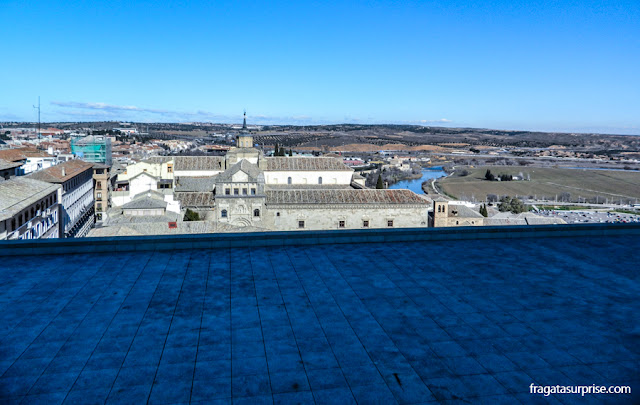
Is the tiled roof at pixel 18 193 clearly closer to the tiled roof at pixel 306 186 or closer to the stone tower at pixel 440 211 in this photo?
the tiled roof at pixel 306 186

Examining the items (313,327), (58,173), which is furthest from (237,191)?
(313,327)

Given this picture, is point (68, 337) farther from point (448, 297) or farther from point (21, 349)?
point (448, 297)

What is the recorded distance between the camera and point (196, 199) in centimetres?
3158

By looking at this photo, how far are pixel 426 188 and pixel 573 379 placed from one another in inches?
2761

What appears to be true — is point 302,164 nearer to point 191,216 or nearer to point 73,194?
point 191,216

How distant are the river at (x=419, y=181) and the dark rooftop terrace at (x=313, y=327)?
6395 centimetres

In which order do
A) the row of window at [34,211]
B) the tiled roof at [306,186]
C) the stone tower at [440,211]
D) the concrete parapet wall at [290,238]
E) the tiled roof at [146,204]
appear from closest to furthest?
the concrete parapet wall at [290,238]
the row of window at [34,211]
the tiled roof at [146,204]
the stone tower at [440,211]
the tiled roof at [306,186]

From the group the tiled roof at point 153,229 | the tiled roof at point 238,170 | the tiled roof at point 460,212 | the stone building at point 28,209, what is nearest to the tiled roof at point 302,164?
the tiled roof at point 238,170

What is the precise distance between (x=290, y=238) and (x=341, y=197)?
22.5 metres

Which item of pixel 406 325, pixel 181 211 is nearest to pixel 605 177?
pixel 181 211

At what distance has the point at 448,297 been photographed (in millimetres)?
5719

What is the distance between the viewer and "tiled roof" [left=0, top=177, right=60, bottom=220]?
1742 cm

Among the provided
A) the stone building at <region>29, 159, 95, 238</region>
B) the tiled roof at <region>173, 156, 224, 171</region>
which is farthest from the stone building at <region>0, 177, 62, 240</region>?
the tiled roof at <region>173, 156, 224, 171</region>

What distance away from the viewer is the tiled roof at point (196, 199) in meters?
31.0
